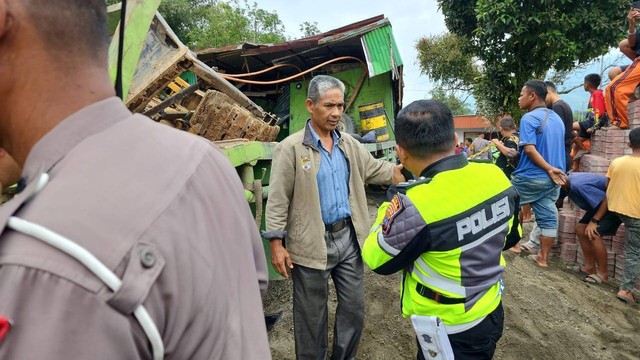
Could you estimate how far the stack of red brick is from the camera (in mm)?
4289

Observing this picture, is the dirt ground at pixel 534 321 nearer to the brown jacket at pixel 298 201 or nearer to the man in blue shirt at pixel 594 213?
the man in blue shirt at pixel 594 213

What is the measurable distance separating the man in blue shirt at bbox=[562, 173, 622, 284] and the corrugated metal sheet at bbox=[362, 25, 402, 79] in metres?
2.90

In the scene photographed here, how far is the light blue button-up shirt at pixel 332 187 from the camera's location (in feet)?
8.00

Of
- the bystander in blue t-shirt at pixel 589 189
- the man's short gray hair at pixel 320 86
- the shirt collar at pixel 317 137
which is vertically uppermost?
the man's short gray hair at pixel 320 86

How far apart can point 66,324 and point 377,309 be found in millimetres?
3144

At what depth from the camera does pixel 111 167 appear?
56 cm

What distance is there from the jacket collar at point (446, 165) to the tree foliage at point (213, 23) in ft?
46.3

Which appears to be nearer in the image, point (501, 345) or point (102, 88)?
point (102, 88)

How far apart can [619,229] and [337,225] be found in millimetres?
3708

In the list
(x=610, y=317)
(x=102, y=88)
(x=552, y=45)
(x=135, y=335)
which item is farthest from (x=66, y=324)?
(x=552, y=45)

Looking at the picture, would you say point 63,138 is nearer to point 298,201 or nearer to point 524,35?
point 298,201

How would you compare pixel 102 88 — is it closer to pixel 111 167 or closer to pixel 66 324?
pixel 111 167

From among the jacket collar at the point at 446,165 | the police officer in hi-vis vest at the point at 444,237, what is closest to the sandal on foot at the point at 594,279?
the police officer in hi-vis vest at the point at 444,237

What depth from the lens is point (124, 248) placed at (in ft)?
1.71
